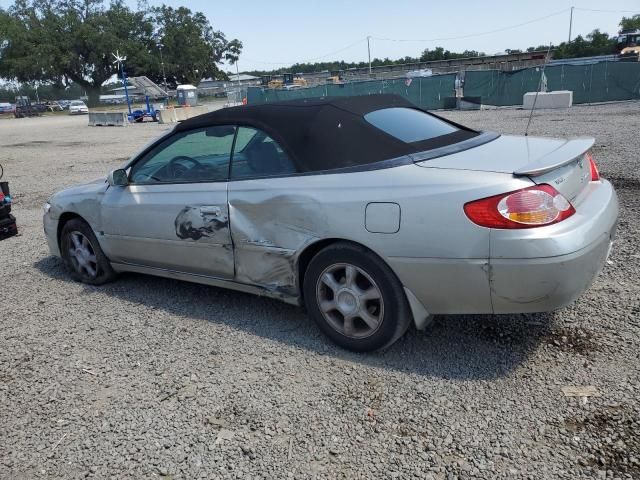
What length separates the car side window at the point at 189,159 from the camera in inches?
150

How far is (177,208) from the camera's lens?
12.8 ft

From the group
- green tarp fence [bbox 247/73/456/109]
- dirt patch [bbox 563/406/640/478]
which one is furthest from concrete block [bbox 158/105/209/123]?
dirt patch [bbox 563/406/640/478]

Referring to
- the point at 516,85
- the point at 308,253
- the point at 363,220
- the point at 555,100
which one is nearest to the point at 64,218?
the point at 308,253

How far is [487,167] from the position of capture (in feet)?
9.43

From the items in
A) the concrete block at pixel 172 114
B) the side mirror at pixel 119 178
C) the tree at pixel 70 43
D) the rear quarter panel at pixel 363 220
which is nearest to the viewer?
the rear quarter panel at pixel 363 220

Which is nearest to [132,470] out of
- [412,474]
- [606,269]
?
[412,474]

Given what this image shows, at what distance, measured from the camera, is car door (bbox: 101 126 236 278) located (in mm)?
3742

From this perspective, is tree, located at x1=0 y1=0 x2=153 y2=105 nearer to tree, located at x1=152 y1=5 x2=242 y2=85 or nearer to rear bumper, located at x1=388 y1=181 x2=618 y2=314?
tree, located at x1=152 y1=5 x2=242 y2=85

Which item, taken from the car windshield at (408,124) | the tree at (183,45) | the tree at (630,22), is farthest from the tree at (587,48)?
the car windshield at (408,124)

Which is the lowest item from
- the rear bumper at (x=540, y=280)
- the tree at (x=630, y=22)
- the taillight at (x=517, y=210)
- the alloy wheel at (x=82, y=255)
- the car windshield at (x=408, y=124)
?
the alloy wheel at (x=82, y=255)

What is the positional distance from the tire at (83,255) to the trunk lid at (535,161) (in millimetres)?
3069

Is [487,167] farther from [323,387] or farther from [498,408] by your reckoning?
[323,387]

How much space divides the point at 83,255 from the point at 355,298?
9.74ft

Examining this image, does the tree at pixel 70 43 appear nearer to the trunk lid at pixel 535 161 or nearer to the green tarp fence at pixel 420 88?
the green tarp fence at pixel 420 88
